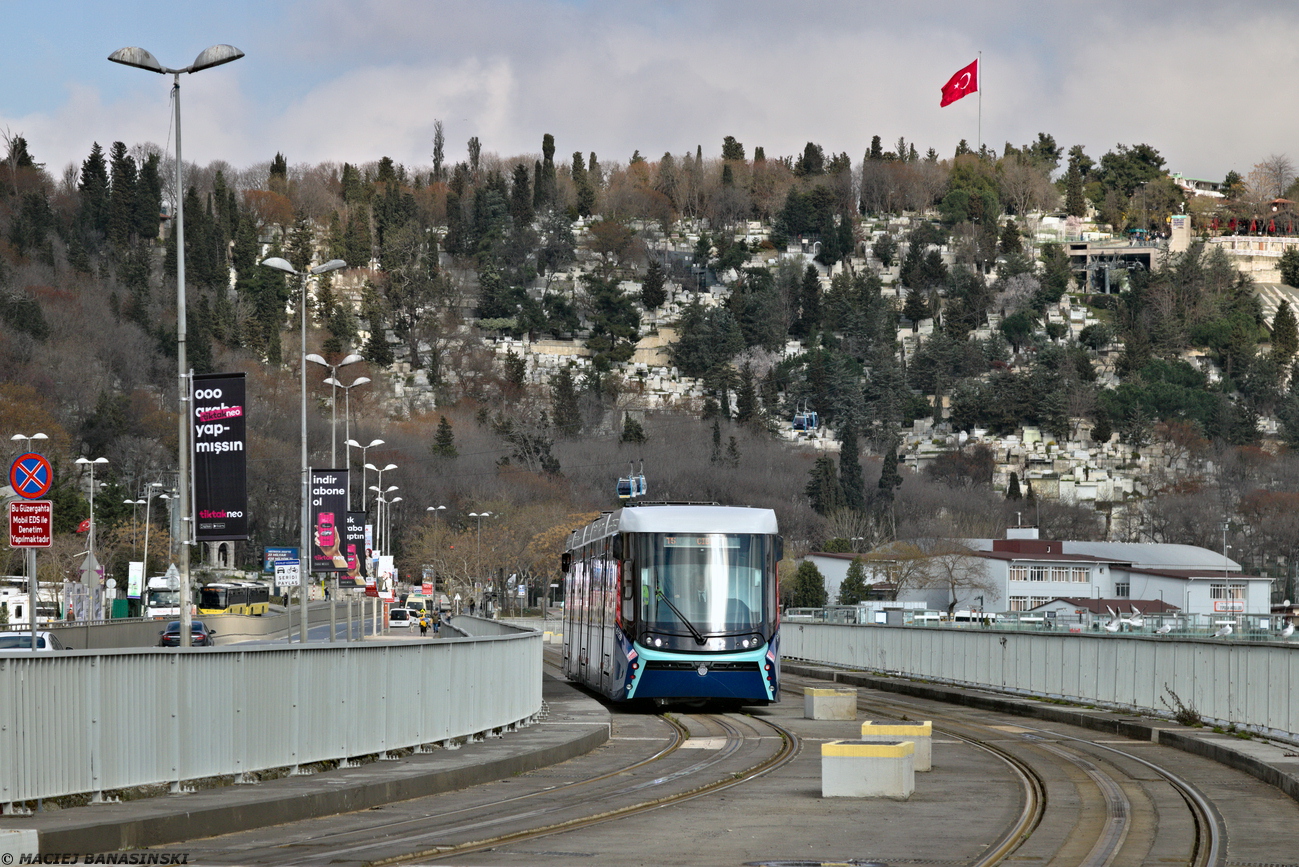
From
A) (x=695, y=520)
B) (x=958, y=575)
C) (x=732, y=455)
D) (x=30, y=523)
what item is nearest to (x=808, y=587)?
(x=958, y=575)

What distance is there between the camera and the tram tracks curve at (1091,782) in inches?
472

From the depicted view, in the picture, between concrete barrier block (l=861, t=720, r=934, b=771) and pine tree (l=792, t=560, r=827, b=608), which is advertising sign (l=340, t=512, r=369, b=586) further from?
pine tree (l=792, t=560, r=827, b=608)

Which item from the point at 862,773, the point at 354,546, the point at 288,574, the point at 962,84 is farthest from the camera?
the point at 962,84

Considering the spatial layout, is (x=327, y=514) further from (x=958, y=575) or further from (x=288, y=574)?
(x=958, y=575)

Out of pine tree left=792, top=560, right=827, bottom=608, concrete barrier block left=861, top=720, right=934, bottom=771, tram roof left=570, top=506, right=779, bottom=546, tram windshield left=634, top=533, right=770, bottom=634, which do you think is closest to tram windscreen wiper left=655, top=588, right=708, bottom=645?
tram windshield left=634, top=533, right=770, bottom=634

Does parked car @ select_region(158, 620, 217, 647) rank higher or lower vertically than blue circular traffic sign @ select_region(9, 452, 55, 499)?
lower

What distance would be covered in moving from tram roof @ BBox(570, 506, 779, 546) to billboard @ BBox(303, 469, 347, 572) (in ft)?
39.4

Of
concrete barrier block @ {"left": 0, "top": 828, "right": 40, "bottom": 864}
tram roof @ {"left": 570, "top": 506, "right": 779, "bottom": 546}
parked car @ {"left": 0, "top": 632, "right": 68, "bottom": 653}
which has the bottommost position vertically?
parked car @ {"left": 0, "top": 632, "right": 68, "bottom": 653}

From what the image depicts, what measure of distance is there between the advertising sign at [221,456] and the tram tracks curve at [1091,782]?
10.2 meters

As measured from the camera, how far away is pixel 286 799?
1340cm

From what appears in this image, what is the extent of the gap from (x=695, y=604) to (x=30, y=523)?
9.75 meters

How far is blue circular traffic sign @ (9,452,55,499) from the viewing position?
916 inches

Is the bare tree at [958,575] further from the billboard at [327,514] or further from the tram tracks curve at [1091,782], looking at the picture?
the tram tracks curve at [1091,782]

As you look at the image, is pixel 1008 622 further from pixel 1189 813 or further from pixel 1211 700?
pixel 1189 813
